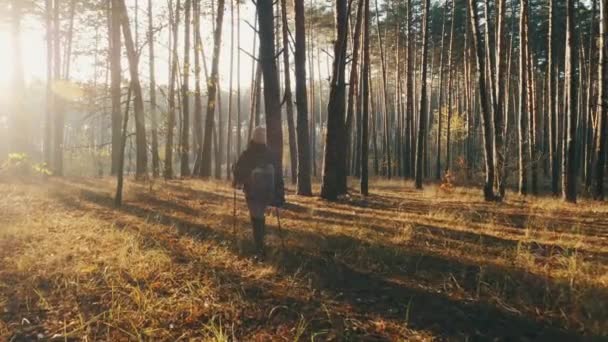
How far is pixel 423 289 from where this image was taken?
14.2 feet

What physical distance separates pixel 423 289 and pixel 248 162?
9.31ft

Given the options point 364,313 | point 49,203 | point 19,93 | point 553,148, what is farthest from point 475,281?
point 19,93

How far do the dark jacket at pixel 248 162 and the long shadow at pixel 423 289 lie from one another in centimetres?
98

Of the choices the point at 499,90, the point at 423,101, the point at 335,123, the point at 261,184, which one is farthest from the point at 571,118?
the point at 261,184

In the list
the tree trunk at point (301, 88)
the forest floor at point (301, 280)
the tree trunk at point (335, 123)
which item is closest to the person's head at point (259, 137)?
the forest floor at point (301, 280)

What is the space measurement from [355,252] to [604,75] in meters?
9.72

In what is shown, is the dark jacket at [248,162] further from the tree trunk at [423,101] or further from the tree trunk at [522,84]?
the tree trunk at [423,101]

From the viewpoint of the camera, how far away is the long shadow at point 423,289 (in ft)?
11.5

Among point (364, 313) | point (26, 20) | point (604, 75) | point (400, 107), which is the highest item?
point (26, 20)

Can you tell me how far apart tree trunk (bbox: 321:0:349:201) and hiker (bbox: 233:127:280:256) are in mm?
4975

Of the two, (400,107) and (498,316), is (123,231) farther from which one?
(400,107)

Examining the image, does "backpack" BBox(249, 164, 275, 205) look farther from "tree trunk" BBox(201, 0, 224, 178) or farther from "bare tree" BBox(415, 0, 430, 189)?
"bare tree" BBox(415, 0, 430, 189)

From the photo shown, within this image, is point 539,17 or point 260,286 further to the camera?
point 539,17

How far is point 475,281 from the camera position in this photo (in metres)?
4.52
